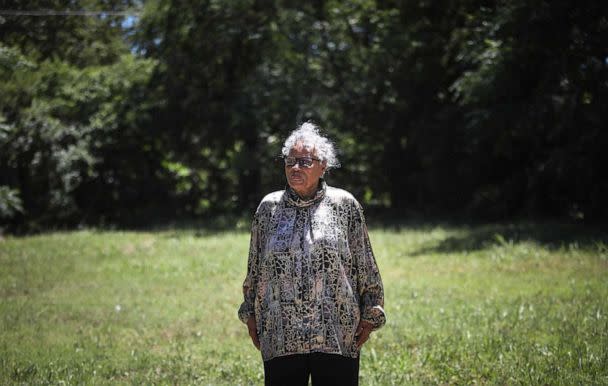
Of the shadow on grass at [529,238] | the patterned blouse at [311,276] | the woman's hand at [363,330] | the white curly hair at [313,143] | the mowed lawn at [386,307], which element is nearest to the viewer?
the patterned blouse at [311,276]

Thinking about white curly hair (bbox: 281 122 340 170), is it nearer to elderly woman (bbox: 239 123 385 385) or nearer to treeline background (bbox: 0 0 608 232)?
elderly woman (bbox: 239 123 385 385)

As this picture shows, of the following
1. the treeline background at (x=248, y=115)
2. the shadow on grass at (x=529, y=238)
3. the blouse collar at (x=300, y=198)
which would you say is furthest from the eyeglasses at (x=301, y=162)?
the treeline background at (x=248, y=115)

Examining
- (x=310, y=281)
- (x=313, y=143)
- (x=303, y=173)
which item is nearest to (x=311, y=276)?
(x=310, y=281)

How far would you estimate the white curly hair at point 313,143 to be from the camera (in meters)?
4.04

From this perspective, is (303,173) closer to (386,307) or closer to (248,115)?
(386,307)

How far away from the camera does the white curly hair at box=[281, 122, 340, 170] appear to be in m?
4.04

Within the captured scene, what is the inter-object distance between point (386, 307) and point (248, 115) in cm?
1245

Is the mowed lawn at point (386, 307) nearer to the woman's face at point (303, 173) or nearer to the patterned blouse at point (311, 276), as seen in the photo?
the patterned blouse at point (311, 276)

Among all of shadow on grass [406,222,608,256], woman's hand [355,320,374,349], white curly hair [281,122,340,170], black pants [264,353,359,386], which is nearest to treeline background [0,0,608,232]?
shadow on grass [406,222,608,256]

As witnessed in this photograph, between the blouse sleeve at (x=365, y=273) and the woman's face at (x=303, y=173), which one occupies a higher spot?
the woman's face at (x=303, y=173)

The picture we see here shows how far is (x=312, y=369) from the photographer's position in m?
3.76

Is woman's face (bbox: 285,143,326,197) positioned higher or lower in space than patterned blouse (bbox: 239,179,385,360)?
higher

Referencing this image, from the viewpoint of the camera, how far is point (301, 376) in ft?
12.4

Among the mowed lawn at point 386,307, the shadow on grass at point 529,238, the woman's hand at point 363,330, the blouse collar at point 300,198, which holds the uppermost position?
the blouse collar at point 300,198
